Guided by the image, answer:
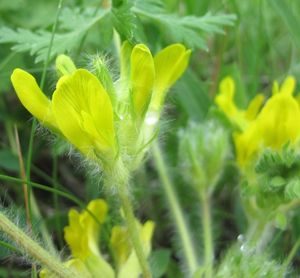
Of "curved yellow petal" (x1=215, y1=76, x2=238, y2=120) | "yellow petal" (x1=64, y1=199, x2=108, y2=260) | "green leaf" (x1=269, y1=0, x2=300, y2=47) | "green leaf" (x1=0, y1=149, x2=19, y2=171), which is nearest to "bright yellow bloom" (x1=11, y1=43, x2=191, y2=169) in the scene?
"yellow petal" (x1=64, y1=199, x2=108, y2=260)

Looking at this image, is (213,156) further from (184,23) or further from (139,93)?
(139,93)

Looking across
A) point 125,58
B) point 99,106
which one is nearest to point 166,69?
point 125,58

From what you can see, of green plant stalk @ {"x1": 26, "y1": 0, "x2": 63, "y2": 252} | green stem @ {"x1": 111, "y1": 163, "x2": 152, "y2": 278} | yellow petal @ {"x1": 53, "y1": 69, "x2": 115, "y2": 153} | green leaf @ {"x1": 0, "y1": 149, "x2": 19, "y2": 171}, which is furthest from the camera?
green leaf @ {"x1": 0, "y1": 149, "x2": 19, "y2": 171}

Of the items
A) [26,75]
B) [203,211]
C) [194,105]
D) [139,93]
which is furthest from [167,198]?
[26,75]

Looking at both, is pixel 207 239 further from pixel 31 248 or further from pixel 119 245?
pixel 31 248

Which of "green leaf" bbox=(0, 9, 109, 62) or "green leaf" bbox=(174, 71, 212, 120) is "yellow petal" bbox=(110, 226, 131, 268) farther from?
"green leaf" bbox=(174, 71, 212, 120)

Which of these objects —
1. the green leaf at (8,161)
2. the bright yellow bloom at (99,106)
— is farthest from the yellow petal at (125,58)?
the green leaf at (8,161)

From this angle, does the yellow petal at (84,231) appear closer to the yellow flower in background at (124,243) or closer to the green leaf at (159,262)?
the yellow flower in background at (124,243)

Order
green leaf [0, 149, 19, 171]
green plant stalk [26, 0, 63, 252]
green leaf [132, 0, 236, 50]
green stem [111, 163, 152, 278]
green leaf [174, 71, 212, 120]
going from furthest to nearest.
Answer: green leaf [174, 71, 212, 120]
green leaf [0, 149, 19, 171]
green leaf [132, 0, 236, 50]
green plant stalk [26, 0, 63, 252]
green stem [111, 163, 152, 278]
